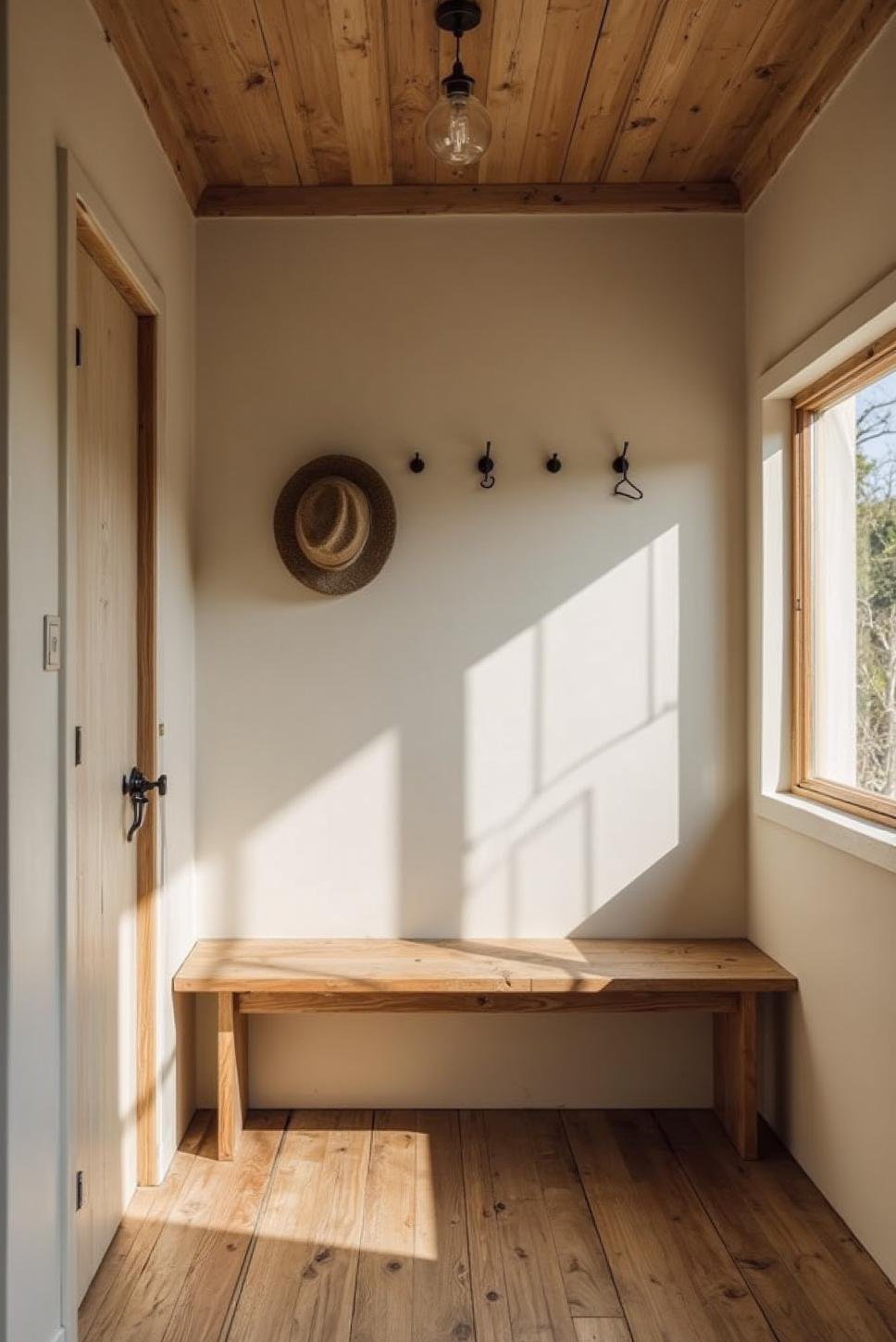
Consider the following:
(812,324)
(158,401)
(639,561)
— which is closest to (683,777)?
(639,561)

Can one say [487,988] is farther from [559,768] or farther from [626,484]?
[626,484]

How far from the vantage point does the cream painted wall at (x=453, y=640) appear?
306cm

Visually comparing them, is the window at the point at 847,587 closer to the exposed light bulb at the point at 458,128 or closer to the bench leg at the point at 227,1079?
the exposed light bulb at the point at 458,128

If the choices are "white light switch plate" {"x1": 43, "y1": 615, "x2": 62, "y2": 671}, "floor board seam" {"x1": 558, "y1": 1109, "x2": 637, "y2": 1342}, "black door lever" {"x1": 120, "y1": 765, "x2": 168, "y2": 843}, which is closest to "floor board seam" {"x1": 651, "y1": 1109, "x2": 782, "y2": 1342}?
"floor board seam" {"x1": 558, "y1": 1109, "x2": 637, "y2": 1342}

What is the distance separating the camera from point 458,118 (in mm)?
2193

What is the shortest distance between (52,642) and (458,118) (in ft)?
A: 4.50

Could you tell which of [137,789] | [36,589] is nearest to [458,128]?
[36,589]

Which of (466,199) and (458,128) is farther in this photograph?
(466,199)

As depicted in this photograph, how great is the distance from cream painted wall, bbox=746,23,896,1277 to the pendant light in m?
0.83

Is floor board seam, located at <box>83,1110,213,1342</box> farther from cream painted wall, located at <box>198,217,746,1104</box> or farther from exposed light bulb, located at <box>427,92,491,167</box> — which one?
exposed light bulb, located at <box>427,92,491,167</box>

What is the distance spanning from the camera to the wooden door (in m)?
2.13

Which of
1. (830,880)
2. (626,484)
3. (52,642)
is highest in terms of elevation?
(626,484)

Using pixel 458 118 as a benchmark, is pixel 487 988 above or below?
below

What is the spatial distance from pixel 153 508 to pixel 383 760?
98 centimetres
